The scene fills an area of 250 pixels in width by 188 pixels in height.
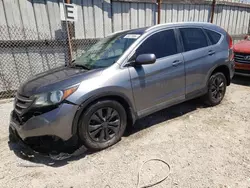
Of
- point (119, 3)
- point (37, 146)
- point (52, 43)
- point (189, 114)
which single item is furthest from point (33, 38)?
point (189, 114)

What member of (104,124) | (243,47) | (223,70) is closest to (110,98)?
(104,124)

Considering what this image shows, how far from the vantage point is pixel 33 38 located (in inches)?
203

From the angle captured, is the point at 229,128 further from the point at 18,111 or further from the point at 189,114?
the point at 18,111

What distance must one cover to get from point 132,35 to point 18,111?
210 cm

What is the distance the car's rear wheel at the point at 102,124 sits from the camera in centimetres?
270

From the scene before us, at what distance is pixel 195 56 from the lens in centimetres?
369

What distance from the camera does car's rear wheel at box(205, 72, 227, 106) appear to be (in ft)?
13.5

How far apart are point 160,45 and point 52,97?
1942 millimetres

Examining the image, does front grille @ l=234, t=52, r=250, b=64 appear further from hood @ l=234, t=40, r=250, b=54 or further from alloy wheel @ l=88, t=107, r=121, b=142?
alloy wheel @ l=88, t=107, r=121, b=142

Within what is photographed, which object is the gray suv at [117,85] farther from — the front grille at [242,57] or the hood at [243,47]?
the hood at [243,47]

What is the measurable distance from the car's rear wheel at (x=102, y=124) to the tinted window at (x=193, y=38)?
1.79 metres

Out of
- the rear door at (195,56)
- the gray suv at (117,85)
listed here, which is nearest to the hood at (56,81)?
the gray suv at (117,85)

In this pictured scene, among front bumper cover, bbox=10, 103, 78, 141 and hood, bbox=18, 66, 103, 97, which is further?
hood, bbox=18, 66, 103, 97

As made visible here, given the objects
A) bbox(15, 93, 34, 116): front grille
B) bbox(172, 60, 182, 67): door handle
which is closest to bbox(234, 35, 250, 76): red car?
bbox(172, 60, 182, 67): door handle
